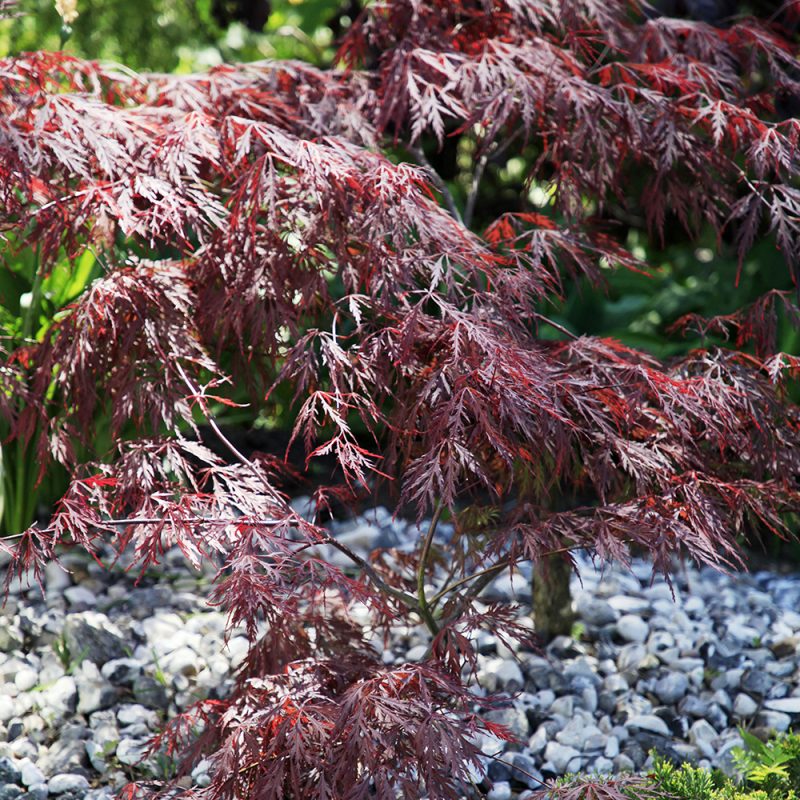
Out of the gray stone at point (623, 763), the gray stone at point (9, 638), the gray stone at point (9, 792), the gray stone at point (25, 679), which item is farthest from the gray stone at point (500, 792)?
the gray stone at point (9, 638)

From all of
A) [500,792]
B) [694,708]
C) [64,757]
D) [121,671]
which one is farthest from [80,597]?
[694,708]

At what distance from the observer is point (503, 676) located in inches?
92.4

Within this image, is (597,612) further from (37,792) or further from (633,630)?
(37,792)

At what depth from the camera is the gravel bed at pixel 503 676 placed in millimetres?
2059

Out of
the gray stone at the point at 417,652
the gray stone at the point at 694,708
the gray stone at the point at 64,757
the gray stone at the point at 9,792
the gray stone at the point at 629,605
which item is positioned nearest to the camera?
the gray stone at the point at 9,792

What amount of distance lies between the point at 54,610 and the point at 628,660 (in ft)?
5.01

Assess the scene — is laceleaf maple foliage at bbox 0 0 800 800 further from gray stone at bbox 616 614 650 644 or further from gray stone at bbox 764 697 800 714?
gray stone at bbox 616 614 650 644

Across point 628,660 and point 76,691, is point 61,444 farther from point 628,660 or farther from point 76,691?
point 628,660

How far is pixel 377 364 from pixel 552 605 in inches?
44.5

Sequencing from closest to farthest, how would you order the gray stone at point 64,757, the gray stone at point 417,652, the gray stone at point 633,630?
1. the gray stone at point 64,757
2. the gray stone at point 417,652
3. the gray stone at point 633,630

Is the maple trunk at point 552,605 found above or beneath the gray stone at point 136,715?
above

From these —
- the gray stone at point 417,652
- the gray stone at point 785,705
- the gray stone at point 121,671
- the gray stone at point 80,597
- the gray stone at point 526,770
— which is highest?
the gray stone at point 785,705

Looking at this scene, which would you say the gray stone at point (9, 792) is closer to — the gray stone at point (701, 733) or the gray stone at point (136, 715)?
the gray stone at point (136, 715)

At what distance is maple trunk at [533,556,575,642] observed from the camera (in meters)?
2.46
